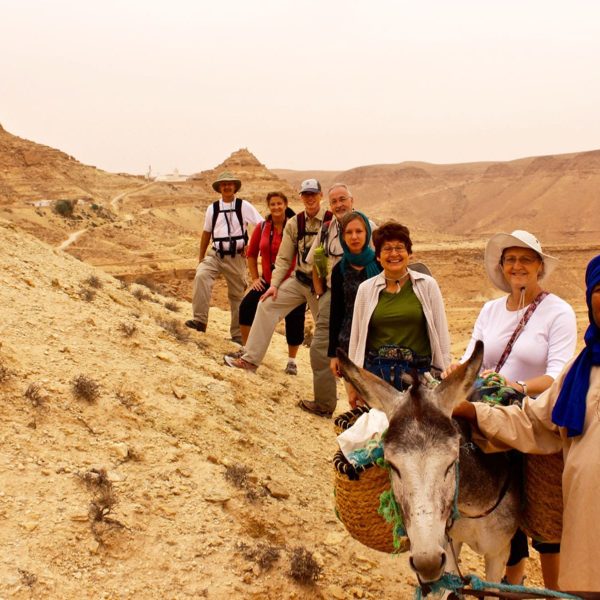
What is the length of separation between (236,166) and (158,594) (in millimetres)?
59659

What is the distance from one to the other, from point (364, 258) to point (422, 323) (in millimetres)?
938

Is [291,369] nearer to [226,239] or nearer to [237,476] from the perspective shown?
[226,239]

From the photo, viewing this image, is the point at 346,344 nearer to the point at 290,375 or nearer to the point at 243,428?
the point at 243,428

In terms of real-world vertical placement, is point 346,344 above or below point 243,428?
above

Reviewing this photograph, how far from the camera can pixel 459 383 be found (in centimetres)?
255

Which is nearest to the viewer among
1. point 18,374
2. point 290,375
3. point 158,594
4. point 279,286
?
point 158,594

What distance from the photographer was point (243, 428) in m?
5.66

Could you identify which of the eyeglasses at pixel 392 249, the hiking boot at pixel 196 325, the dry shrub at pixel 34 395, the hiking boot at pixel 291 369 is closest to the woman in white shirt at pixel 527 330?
the eyeglasses at pixel 392 249

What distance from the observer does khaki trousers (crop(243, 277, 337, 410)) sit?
6364mm

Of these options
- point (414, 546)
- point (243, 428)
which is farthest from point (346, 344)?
point (414, 546)

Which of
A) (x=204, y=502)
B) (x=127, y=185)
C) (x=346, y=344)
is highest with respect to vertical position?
(x=127, y=185)

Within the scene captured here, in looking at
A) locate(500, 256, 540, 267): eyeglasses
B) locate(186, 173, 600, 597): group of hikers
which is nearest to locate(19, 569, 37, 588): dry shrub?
locate(186, 173, 600, 597): group of hikers

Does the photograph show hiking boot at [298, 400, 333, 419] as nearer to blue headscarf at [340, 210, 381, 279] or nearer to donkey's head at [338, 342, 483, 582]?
blue headscarf at [340, 210, 381, 279]

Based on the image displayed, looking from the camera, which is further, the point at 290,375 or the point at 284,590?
the point at 290,375
